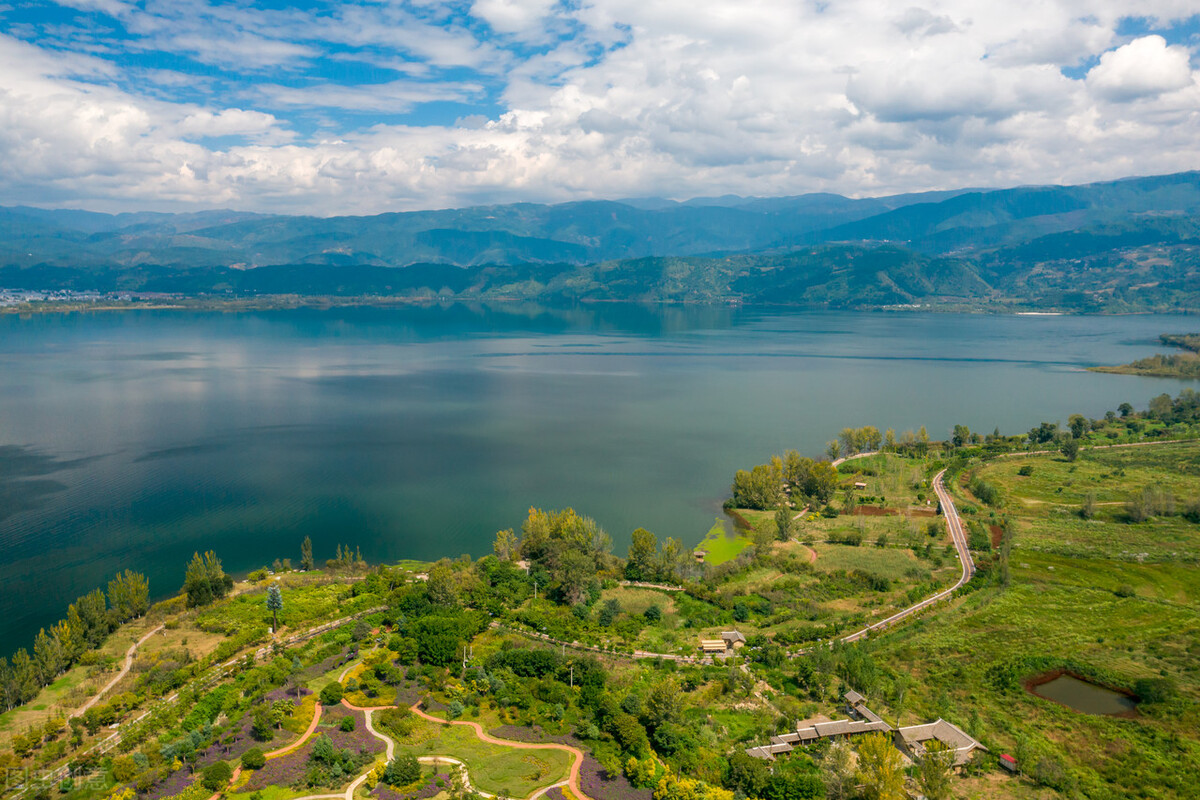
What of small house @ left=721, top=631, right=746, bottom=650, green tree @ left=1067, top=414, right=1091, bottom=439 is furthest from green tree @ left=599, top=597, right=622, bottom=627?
green tree @ left=1067, top=414, right=1091, bottom=439

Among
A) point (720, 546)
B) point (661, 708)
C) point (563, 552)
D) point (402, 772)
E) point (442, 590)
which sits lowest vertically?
point (720, 546)

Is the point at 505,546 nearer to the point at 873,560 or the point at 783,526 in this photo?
Answer: the point at 783,526

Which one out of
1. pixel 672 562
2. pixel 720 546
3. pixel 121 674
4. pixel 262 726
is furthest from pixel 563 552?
pixel 121 674

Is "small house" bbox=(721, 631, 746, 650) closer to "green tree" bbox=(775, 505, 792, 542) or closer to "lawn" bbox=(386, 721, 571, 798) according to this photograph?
"lawn" bbox=(386, 721, 571, 798)

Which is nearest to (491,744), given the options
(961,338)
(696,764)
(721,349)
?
(696,764)

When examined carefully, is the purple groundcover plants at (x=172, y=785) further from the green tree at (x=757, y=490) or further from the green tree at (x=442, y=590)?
the green tree at (x=757, y=490)

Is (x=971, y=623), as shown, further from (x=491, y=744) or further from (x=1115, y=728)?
(x=491, y=744)
